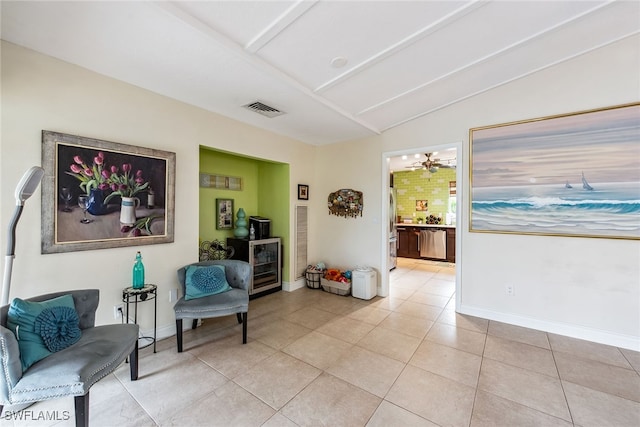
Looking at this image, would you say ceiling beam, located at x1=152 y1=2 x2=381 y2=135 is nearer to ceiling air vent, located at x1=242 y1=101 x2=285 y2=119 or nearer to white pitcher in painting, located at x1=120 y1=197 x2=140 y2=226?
ceiling air vent, located at x1=242 y1=101 x2=285 y2=119

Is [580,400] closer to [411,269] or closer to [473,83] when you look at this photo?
[473,83]

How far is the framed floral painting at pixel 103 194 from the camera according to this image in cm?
205

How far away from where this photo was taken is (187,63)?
2174 mm

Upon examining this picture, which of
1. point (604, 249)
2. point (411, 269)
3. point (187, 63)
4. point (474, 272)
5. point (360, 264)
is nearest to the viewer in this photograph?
point (187, 63)

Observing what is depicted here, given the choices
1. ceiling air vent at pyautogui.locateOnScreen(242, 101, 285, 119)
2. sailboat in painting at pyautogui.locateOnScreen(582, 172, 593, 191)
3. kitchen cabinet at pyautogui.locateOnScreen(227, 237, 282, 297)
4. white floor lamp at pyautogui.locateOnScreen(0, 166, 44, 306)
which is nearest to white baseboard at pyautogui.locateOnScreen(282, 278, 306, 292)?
kitchen cabinet at pyautogui.locateOnScreen(227, 237, 282, 297)

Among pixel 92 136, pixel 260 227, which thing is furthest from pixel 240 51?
pixel 260 227

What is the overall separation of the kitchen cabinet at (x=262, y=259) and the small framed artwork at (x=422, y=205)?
477 centimetres

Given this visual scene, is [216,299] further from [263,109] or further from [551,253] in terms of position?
Answer: [551,253]

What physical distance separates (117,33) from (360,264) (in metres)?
3.85

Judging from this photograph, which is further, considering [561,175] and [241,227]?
[241,227]

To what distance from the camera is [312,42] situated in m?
2.07

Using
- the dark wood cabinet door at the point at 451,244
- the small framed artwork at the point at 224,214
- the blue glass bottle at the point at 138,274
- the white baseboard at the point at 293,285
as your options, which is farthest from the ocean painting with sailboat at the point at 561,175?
the blue glass bottle at the point at 138,274

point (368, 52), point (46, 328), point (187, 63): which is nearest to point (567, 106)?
point (368, 52)

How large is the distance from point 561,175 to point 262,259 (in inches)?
154
